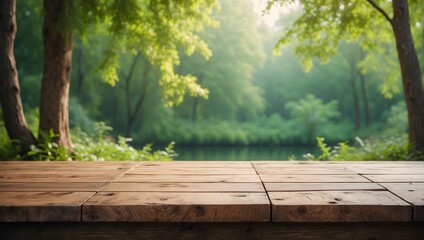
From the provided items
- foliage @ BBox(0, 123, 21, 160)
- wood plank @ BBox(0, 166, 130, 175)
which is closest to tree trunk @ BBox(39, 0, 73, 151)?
foliage @ BBox(0, 123, 21, 160)

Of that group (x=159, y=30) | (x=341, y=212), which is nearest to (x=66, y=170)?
(x=341, y=212)

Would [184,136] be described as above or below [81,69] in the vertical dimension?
below

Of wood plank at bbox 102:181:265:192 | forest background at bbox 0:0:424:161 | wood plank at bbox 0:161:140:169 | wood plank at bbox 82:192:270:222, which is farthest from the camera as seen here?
forest background at bbox 0:0:424:161

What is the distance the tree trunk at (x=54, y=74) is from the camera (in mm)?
7098

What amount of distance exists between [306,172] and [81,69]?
21.8m

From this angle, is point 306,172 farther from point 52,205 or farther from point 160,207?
point 52,205

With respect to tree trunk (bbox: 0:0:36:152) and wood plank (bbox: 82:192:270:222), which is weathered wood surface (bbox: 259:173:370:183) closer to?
wood plank (bbox: 82:192:270:222)

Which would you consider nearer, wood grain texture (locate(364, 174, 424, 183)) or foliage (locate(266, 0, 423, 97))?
wood grain texture (locate(364, 174, 424, 183))

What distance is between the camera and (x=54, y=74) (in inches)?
283

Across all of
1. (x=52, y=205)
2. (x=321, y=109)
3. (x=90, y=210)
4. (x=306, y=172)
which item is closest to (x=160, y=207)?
(x=90, y=210)

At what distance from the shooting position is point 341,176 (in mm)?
3127

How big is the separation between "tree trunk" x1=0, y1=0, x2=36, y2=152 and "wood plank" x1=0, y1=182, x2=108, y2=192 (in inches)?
188

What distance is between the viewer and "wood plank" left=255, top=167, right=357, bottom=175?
10.7 ft

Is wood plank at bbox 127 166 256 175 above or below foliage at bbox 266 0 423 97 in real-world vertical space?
below
